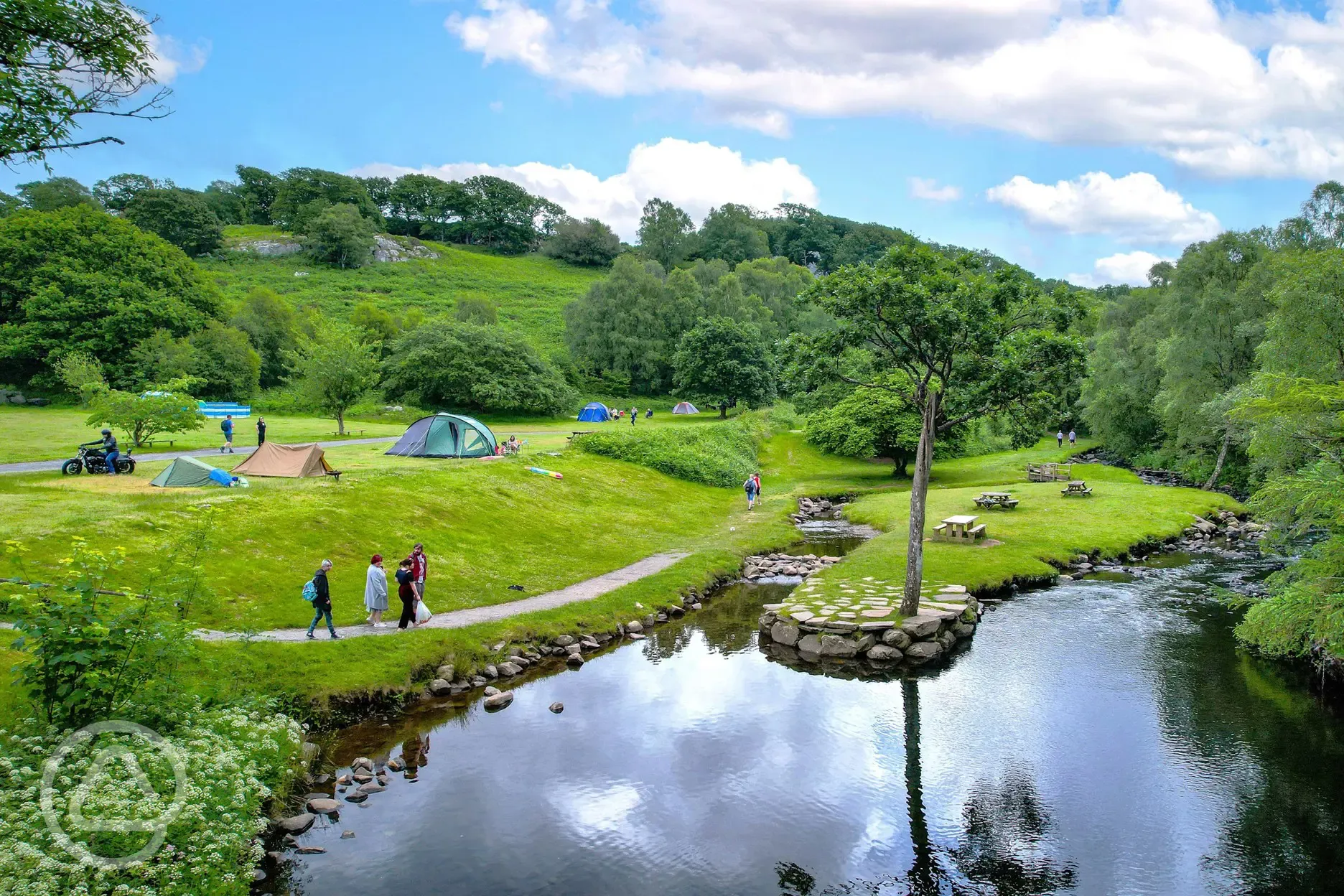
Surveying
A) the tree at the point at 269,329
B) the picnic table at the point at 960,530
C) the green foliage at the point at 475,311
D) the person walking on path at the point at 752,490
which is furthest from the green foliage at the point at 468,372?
the picnic table at the point at 960,530

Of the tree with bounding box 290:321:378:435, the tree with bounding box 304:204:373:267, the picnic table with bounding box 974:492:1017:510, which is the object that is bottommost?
the picnic table with bounding box 974:492:1017:510

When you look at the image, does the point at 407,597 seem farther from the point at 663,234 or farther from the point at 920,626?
the point at 663,234

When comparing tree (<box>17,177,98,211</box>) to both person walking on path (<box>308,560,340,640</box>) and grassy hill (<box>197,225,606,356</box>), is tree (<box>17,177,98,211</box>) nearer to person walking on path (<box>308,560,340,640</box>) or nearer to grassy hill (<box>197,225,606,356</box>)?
grassy hill (<box>197,225,606,356</box>)

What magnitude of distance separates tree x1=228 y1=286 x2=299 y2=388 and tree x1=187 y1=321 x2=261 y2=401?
11.2 feet

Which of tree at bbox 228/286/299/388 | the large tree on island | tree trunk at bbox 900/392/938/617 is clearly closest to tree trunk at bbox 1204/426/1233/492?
the large tree on island

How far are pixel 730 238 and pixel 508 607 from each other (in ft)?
482

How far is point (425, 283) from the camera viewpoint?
401ft

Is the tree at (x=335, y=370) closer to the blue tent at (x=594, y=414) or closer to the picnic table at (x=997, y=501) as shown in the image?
the blue tent at (x=594, y=414)

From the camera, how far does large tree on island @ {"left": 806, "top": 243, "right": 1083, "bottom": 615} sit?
2155 cm

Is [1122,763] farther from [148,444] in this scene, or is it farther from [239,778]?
[148,444]

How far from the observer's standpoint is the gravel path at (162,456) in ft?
101

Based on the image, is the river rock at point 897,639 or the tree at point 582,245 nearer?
the river rock at point 897,639

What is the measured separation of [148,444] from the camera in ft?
128

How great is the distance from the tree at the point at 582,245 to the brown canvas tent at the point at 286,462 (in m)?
131
